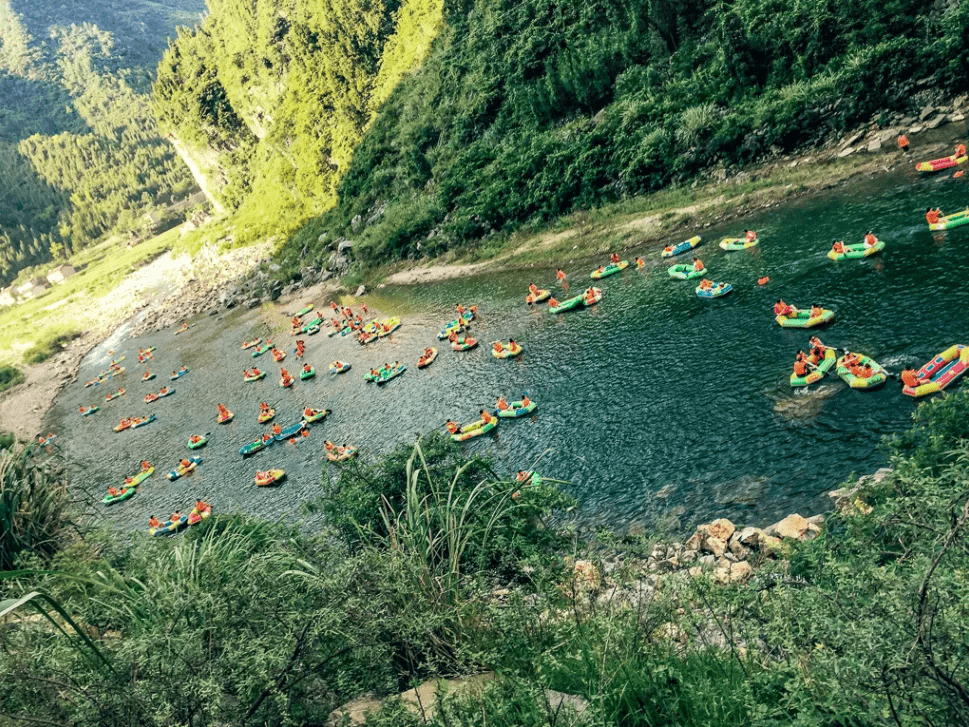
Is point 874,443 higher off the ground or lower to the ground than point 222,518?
lower

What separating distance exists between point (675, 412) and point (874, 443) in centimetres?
640

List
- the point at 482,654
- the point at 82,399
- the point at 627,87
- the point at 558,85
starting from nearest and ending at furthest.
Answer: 1. the point at 482,654
2. the point at 627,87
3. the point at 558,85
4. the point at 82,399

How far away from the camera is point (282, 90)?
89188mm

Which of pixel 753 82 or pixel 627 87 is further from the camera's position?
pixel 627 87

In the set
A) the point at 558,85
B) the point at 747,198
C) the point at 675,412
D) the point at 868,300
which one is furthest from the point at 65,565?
the point at 558,85

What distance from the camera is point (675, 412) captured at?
905 inches

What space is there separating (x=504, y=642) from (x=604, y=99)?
164 feet

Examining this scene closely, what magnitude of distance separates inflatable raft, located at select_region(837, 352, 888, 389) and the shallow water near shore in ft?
1.02

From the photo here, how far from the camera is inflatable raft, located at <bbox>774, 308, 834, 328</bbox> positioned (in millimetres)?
24500

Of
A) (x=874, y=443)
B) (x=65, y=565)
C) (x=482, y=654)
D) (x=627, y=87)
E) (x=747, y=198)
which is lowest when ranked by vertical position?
(x=874, y=443)

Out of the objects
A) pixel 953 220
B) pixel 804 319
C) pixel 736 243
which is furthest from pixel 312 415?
pixel 953 220

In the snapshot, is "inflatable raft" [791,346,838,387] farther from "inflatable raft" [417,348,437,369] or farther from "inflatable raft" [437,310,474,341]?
"inflatable raft" [437,310,474,341]

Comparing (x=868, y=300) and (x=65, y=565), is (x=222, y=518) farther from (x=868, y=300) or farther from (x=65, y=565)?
(x=868, y=300)

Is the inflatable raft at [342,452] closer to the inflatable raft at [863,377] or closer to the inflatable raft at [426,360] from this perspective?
the inflatable raft at [426,360]
